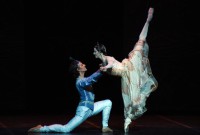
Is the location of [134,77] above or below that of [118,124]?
above

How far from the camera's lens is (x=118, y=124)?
7.62 m

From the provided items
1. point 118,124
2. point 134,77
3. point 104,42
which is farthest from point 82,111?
point 104,42

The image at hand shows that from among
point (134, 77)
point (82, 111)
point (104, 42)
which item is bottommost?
point (82, 111)

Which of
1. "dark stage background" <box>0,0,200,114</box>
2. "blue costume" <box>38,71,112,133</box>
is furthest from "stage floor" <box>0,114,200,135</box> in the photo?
"dark stage background" <box>0,0,200,114</box>

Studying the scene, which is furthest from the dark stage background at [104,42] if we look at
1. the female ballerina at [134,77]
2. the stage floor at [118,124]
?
the female ballerina at [134,77]

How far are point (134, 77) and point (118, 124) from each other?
1.14 meters

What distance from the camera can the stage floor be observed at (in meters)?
6.63

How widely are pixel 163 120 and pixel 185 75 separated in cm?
129

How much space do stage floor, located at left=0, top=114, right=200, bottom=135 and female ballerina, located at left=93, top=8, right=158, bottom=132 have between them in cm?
26

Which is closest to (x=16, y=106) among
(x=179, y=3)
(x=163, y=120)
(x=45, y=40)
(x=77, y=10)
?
(x=45, y=40)

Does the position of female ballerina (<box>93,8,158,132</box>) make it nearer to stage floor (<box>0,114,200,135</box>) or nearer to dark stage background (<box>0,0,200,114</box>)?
stage floor (<box>0,114,200,135</box>)

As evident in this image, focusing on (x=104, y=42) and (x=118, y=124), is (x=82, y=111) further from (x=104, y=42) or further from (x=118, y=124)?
(x=104, y=42)

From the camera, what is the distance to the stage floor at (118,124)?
6.63 meters

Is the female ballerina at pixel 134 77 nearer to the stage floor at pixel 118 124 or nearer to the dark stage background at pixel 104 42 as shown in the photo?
the stage floor at pixel 118 124
